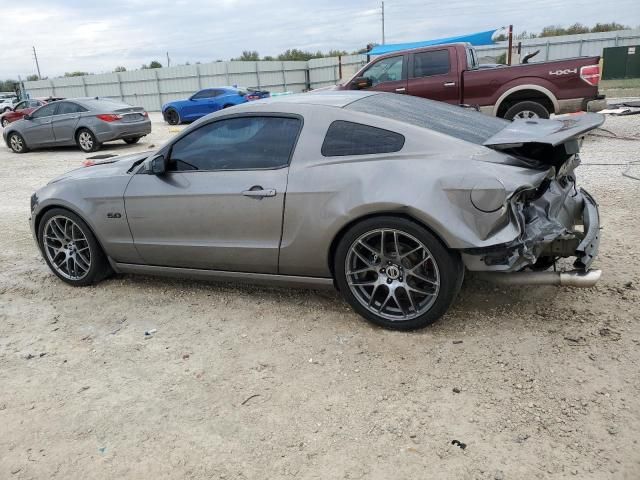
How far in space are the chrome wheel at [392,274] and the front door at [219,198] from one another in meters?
0.62

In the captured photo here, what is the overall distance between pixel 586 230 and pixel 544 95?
7.12m

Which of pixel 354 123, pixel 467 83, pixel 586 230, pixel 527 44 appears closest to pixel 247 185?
pixel 354 123

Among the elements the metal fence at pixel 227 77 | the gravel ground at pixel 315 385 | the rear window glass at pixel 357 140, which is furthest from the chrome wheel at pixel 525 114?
the metal fence at pixel 227 77

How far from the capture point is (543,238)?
3.25m

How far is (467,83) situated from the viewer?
10.3 metres

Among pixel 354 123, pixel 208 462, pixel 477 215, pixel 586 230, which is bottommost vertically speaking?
pixel 208 462

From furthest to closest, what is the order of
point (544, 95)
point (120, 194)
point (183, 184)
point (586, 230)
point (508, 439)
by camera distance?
point (544, 95)
point (120, 194)
point (183, 184)
point (586, 230)
point (508, 439)

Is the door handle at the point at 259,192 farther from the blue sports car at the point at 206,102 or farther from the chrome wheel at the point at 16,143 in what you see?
the blue sports car at the point at 206,102

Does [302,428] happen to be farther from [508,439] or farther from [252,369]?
[508,439]

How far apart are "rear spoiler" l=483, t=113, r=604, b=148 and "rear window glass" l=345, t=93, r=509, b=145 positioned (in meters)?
0.11

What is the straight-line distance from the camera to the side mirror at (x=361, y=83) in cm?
1093

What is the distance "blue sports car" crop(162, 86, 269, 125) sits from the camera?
64.3 ft

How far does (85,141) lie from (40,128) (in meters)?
1.78

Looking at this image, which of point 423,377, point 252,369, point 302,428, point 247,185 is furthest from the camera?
point 247,185
